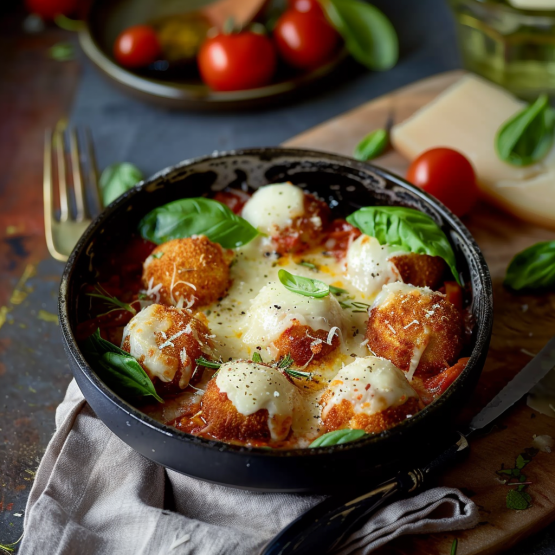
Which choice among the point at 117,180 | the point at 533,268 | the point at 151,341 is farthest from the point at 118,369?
the point at 533,268

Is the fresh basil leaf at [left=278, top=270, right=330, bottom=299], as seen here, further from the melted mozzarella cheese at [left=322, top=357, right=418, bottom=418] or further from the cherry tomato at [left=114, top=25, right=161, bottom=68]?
the cherry tomato at [left=114, top=25, right=161, bottom=68]

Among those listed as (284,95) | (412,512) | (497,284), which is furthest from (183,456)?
(284,95)

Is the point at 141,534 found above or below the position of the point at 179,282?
below

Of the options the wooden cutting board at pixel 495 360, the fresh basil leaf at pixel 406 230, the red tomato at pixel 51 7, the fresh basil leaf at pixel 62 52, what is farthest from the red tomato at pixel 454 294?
the red tomato at pixel 51 7

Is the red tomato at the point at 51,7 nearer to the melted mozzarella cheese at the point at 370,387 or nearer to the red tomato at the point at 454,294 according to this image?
the red tomato at the point at 454,294

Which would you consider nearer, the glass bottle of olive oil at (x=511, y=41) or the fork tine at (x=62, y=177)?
the fork tine at (x=62, y=177)

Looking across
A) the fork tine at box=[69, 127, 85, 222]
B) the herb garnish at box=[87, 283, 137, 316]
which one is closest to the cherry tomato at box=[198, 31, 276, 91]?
the fork tine at box=[69, 127, 85, 222]

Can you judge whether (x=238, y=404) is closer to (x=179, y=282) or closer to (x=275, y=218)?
(x=179, y=282)
